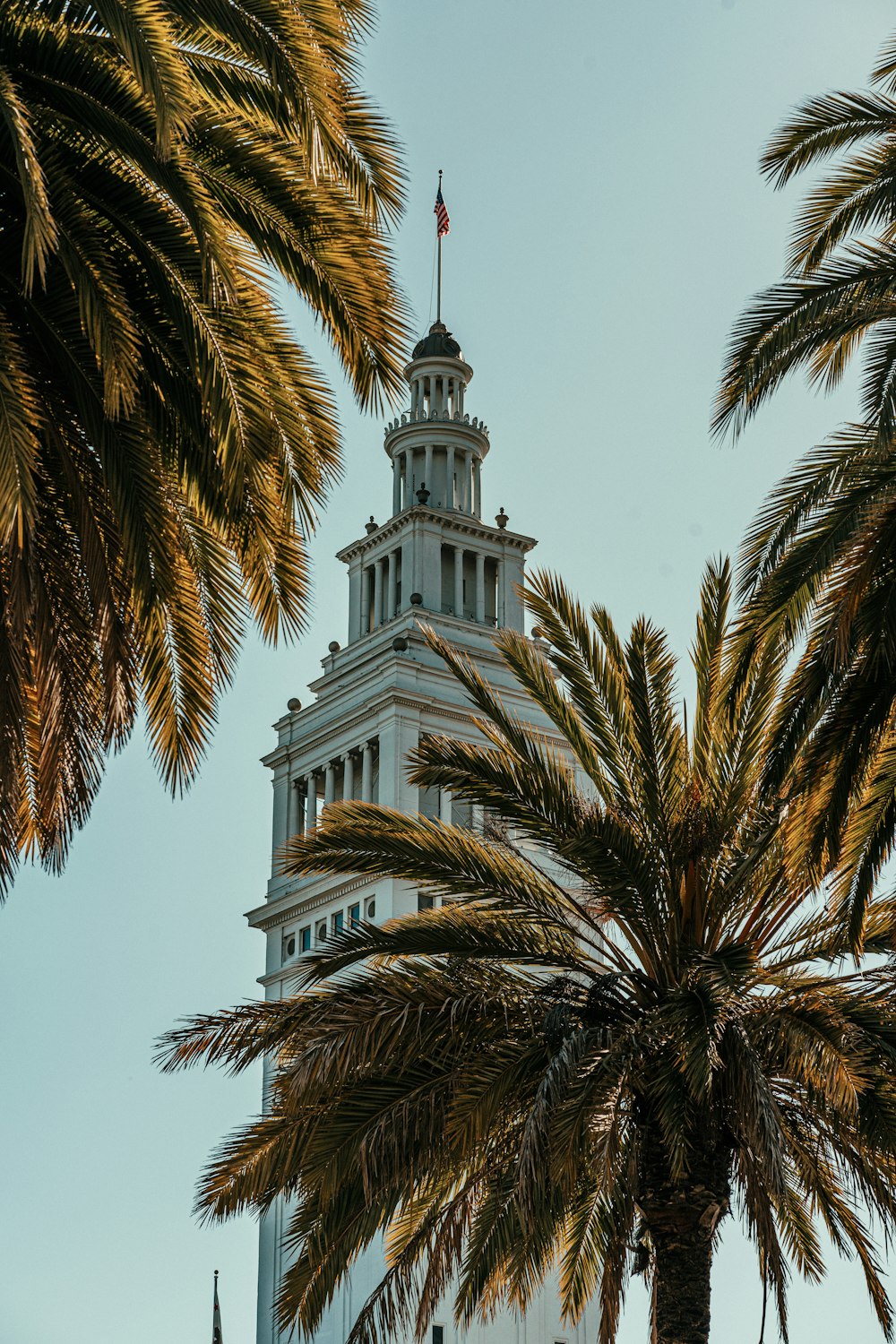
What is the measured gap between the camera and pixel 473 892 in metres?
22.1

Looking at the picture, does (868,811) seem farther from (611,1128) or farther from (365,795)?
(365,795)

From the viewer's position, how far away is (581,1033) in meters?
20.3

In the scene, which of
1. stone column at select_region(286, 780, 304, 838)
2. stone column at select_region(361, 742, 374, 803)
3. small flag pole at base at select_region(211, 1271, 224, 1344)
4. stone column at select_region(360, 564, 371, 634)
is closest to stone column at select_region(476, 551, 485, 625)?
stone column at select_region(360, 564, 371, 634)

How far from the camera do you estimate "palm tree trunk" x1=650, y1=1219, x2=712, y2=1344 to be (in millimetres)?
20469

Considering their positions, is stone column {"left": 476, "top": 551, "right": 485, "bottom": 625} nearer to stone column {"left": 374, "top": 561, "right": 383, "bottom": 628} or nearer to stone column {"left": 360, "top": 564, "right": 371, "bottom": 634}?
stone column {"left": 374, "top": 561, "right": 383, "bottom": 628}

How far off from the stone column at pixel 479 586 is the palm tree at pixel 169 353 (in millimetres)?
46681

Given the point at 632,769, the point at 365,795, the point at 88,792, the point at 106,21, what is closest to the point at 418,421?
the point at 365,795

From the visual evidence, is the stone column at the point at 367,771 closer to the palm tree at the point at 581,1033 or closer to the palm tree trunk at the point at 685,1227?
the palm tree at the point at 581,1033

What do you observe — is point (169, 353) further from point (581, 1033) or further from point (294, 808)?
point (294, 808)

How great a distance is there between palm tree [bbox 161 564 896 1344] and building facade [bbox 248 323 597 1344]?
105ft

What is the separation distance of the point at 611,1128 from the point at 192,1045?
15.2 feet

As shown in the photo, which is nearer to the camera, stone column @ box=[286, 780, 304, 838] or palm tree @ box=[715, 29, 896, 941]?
palm tree @ box=[715, 29, 896, 941]

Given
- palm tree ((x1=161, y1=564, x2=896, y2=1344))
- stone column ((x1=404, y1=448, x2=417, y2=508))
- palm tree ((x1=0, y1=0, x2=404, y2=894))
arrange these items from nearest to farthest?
1. palm tree ((x1=0, y1=0, x2=404, y2=894))
2. palm tree ((x1=161, y1=564, x2=896, y2=1344))
3. stone column ((x1=404, y1=448, x2=417, y2=508))

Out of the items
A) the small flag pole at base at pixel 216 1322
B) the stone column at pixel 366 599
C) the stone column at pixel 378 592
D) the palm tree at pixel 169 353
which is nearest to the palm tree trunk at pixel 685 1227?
the palm tree at pixel 169 353
